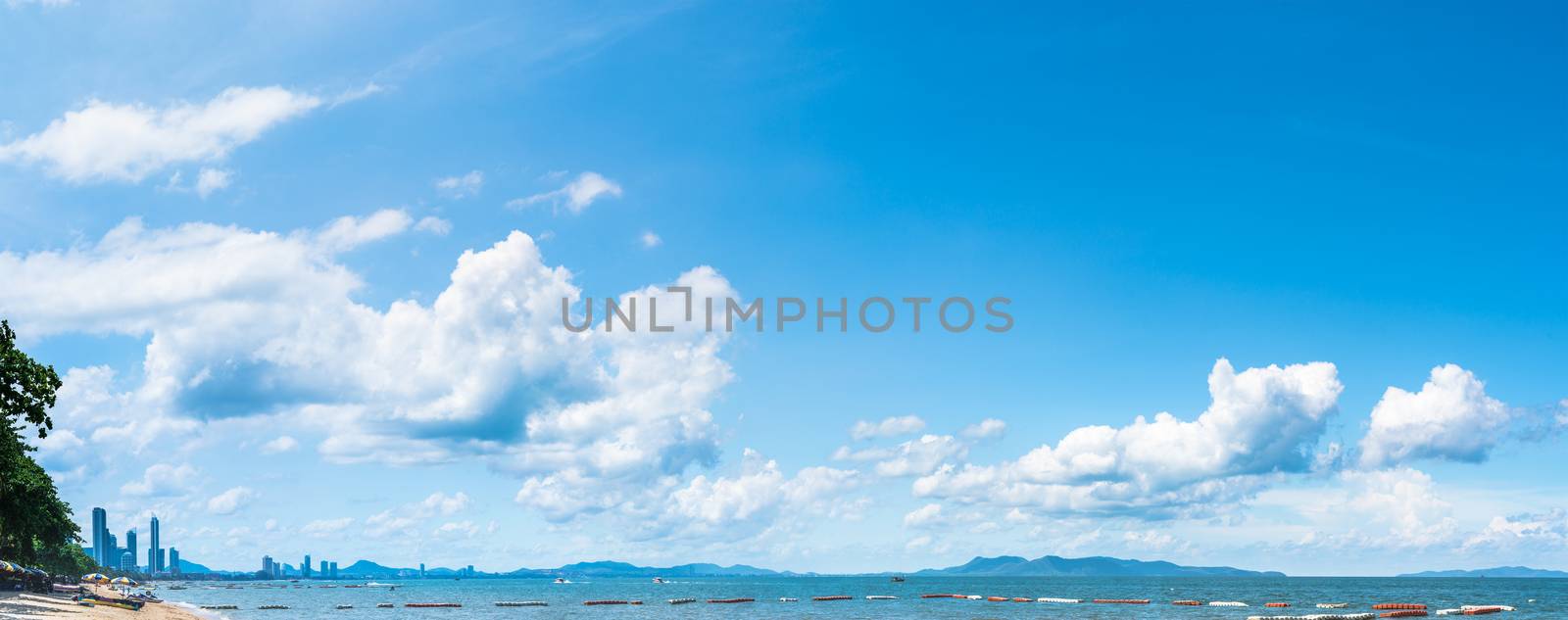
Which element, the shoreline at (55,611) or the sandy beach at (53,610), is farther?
the sandy beach at (53,610)

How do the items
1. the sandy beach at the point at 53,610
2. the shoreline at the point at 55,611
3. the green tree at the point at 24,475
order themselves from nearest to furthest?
the green tree at the point at 24,475
the shoreline at the point at 55,611
the sandy beach at the point at 53,610

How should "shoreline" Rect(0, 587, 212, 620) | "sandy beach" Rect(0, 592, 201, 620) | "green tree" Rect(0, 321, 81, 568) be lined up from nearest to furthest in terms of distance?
"green tree" Rect(0, 321, 81, 568)
"shoreline" Rect(0, 587, 212, 620)
"sandy beach" Rect(0, 592, 201, 620)

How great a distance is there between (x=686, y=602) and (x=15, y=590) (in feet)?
360

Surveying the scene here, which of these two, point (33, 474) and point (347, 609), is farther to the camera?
point (347, 609)

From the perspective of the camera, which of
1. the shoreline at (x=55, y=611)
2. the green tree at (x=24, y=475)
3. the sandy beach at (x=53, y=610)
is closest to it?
the green tree at (x=24, y=475)

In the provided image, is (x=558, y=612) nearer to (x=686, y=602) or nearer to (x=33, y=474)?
(x=686, y=602)

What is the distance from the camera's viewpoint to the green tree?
1634 inches

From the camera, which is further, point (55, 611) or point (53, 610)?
point (53, 610)

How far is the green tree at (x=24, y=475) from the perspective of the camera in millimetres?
41500

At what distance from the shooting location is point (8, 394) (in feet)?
136

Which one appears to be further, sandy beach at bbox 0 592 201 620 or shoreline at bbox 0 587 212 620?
sandy beach at bbox 0 592 201 620

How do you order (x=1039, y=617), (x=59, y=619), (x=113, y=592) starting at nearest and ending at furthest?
1. (x=59, y=619)
2. (x=113, y=592)
3. (x=1039, y=617)

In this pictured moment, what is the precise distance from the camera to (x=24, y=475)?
72.8 m

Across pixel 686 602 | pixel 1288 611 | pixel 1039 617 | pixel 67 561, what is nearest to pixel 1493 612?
pixel 1288 611
